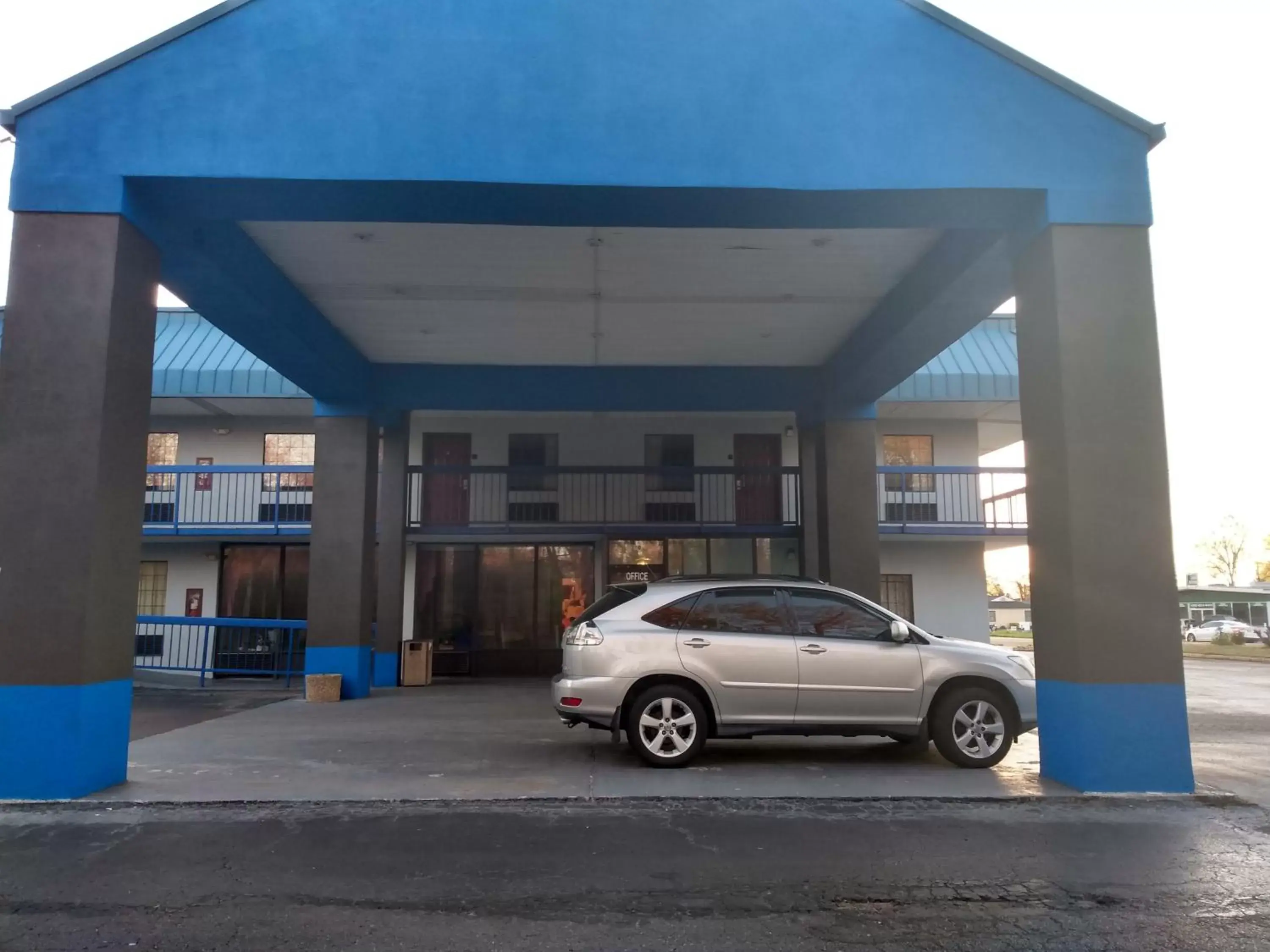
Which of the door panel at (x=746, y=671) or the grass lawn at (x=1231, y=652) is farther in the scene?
the grass lawn at (x=1231, y=652)

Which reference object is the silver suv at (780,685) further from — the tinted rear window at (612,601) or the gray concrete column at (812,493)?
the gray concrete column at (812,493)

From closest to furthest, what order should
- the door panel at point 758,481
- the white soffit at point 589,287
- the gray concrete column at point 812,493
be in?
1. the white soffit at point 589,287
2. the gray concrete column at point 812,493
3. the door panel at point 758,481

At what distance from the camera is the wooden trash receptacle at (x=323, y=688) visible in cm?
1382

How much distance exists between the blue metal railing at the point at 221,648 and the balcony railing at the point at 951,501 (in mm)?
11890

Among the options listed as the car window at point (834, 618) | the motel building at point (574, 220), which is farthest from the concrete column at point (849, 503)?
the car window at point (834, 618)

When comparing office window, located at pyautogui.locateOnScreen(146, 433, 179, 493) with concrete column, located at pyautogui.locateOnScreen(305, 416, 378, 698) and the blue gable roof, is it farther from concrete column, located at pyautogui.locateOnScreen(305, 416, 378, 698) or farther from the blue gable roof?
concrete column, located at pyautogui.locateOnScreen(305, 416, 378, 698)

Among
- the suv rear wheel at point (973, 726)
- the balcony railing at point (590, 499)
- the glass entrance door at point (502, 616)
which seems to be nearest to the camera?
the suv rear wheel at point (973, 726)

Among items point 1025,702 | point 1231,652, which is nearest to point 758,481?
point 1025,702

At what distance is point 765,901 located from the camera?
4.61 meters

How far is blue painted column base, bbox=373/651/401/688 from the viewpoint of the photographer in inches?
641

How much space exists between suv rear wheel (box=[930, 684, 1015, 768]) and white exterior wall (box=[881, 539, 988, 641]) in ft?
38.7

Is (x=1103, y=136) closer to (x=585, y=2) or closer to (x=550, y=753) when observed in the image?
(x=585, y=2)

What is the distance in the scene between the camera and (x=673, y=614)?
809cm

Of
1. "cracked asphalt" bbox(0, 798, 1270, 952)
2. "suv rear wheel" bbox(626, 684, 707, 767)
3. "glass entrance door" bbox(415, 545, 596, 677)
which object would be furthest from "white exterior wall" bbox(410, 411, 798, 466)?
"cracked asphalt" bbox(0, 798, 1270, 952)
